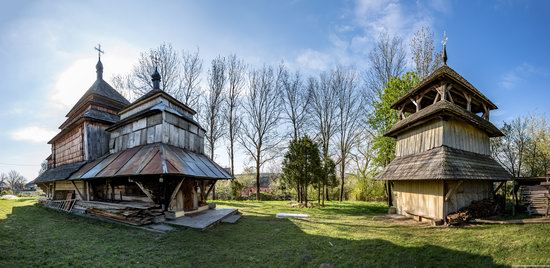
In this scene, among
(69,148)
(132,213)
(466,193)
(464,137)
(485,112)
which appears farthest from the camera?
(69,148)

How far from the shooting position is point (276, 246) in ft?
26.2

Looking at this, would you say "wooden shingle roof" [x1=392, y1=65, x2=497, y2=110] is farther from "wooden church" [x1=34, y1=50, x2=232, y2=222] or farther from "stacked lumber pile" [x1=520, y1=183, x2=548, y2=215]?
"wooden church" [x1=34, y1=50, x2=232, y2=222]

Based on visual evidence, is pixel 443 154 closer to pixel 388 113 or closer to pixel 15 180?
pixel 388 113

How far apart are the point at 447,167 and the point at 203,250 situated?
960 cm

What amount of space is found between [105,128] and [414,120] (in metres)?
18.6

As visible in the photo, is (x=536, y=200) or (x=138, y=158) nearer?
(x=536, y=200)

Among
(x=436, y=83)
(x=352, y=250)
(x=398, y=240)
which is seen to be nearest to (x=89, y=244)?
(x=352, y=250)

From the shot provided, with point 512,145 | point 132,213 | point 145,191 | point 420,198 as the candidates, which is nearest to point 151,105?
point 145,191

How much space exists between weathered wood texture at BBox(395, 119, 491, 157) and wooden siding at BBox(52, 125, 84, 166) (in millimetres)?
19641

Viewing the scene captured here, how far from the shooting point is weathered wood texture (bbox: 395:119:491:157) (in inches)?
450

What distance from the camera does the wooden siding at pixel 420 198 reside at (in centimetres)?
1064

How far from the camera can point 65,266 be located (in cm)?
557

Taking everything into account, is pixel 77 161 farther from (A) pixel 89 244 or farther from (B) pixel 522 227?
(B) pixel 522 227

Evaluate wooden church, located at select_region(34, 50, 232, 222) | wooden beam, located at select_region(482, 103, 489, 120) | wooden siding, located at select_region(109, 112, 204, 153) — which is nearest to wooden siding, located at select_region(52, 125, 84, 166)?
wooden church, located at select_region(34, 50, 232, 222)
